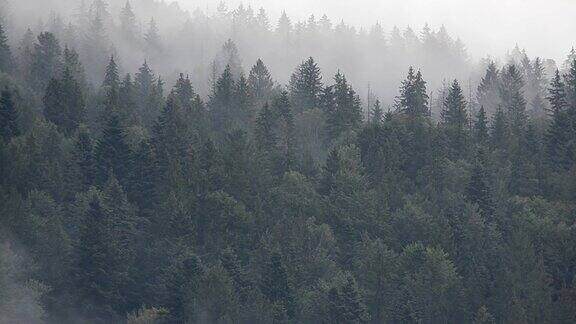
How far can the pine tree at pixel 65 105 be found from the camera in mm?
106750

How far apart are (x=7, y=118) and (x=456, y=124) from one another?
5730 centimetres

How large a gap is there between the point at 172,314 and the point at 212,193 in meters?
19.5

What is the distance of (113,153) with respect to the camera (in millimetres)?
94938

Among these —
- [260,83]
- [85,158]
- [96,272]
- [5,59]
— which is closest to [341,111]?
[260,83]

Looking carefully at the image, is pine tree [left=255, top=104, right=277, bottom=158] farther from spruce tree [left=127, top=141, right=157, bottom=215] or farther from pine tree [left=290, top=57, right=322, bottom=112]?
spruce tree [left=127, top=141, right=157, bottom=215]

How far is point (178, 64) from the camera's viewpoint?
652ft

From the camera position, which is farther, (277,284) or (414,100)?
(414,100)

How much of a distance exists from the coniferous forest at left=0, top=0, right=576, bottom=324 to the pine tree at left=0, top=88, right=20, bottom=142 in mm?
249

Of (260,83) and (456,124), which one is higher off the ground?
(260,83)

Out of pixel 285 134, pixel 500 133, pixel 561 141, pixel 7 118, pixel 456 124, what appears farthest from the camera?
pixel 456 124

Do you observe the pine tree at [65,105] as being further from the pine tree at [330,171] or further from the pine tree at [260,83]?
the pine tree at [260,83]

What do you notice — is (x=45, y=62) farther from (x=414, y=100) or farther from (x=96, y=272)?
(x=96, y=272)

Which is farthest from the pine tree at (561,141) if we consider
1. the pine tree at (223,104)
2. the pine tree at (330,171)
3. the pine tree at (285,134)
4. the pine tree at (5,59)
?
the pine tree at (5,59)

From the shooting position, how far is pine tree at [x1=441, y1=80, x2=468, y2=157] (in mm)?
107750
